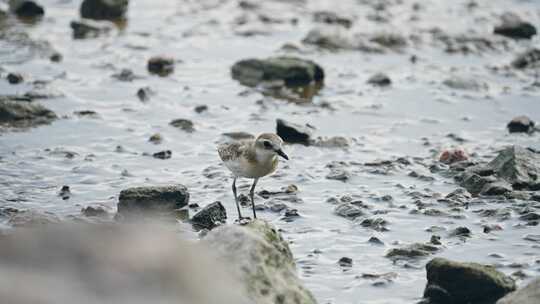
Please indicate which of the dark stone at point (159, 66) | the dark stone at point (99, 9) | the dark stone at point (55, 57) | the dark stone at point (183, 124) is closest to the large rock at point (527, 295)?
the dark stone at point (183, 124)

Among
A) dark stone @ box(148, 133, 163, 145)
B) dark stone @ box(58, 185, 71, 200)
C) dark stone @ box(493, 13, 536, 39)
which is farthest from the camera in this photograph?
dark stone @ box(493, 13, 536, 39)

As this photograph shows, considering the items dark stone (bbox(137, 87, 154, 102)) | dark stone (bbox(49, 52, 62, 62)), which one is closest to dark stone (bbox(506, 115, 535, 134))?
dark stone (bbox(137, 87, 154, 102))

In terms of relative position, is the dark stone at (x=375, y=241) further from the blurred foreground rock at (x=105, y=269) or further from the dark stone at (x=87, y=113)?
the dark stone at (x=87, y=113)

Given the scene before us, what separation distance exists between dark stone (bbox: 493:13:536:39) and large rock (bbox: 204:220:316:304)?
1294 centimetres

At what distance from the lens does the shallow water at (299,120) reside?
1023cm

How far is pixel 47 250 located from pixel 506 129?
31.9 feet

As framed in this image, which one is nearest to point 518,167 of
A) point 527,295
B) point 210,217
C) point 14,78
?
point 210,217

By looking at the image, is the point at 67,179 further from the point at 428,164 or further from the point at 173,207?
the point at 428,164

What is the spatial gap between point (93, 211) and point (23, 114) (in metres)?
3.78

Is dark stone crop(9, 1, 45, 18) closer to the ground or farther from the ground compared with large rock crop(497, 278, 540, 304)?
closer to the ground

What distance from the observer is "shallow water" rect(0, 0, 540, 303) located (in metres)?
10.2

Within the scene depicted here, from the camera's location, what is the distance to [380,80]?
651 inches

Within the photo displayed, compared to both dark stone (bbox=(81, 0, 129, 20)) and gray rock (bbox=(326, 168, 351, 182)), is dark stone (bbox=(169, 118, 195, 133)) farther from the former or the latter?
dark stone (bbox=(81, 0, 129, 20))

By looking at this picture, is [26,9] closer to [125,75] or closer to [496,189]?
[125,75]
